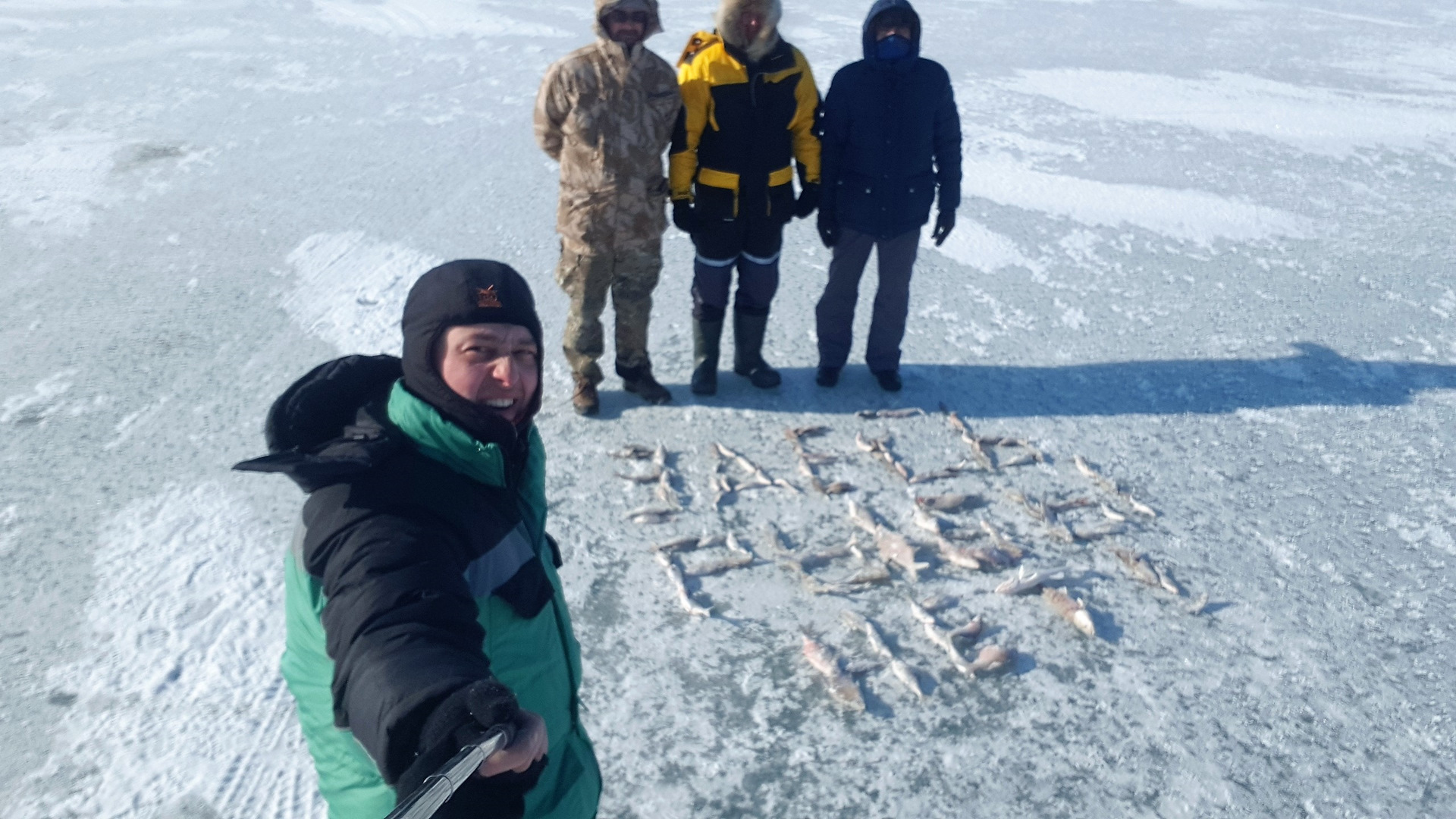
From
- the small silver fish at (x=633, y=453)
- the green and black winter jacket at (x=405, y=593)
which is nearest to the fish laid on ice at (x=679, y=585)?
the small silver fish at (x=633, y=453)

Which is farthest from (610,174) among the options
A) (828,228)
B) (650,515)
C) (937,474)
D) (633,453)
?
(937,474)

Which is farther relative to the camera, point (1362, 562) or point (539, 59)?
point (539, 59)

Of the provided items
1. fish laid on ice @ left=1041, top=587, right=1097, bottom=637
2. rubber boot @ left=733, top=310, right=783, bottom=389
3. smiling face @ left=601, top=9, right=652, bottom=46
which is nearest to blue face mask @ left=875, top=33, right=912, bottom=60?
smiling face @ left=601, top=9, right=652, bottom=46

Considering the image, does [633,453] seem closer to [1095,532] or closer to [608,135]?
[608,135]

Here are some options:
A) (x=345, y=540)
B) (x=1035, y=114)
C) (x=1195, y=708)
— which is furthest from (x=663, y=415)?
(x=1035, y=114)

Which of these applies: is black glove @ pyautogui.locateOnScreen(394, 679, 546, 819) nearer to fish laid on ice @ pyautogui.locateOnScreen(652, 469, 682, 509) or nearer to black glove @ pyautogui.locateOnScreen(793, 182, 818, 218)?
fish laid on ice @ pyautogui.locateOnScreen(652, 469, 682, 509)

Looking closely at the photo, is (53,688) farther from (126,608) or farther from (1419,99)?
(1419,99)

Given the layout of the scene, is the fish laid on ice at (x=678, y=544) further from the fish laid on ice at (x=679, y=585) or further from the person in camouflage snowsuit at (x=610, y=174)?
the person in camouflage snowsuit at (x=610, y=174)
